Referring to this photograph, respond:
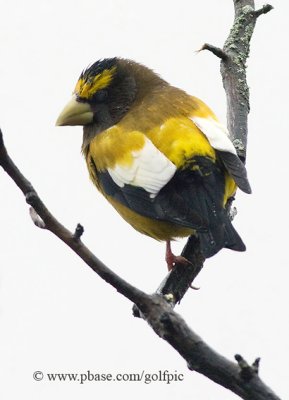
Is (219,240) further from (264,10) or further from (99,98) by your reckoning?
(264,10)

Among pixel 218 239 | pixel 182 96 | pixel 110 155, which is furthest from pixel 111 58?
pixel 218 239

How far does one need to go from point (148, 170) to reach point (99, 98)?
128 centimetres

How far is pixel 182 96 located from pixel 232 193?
0.85 meters

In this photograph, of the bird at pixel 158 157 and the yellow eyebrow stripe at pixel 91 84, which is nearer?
the bird at pixel 158 157

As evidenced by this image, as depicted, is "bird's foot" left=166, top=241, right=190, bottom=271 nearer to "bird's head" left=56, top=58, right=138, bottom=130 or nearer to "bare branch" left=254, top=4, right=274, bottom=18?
"bird's head" left=56, top=58, right=138, bottom=130

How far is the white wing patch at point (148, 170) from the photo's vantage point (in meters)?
4.62

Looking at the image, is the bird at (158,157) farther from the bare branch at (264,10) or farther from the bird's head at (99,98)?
the bare branch at (264,10)

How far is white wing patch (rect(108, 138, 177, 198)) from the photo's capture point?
4621mm

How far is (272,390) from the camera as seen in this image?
2.54 metres

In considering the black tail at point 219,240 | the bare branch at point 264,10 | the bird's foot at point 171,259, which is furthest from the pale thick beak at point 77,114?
the black tail at point 219,240

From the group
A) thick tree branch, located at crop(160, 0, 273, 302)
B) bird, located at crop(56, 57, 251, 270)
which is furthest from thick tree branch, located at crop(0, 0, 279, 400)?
thick tree branch, located at crop(160, 0, 273, 302)

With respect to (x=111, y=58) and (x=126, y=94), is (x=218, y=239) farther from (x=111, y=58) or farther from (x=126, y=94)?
(x=111, y=58)

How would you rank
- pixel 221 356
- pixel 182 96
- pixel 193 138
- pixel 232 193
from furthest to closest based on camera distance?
pixel 182 96
pixel 232 193
pixel 193 138
pixel 221 356

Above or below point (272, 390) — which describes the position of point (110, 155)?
above
